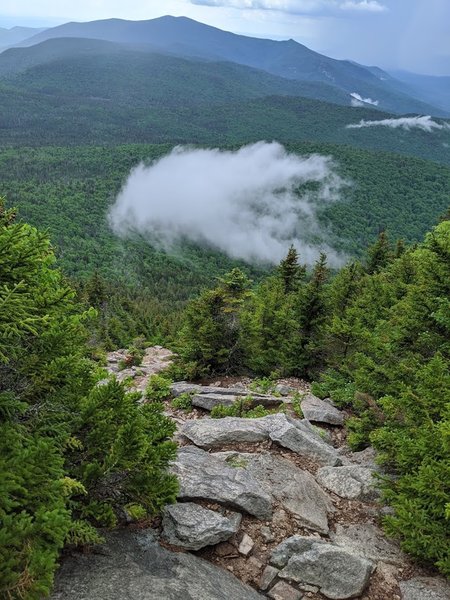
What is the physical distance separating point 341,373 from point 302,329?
3.78 metres

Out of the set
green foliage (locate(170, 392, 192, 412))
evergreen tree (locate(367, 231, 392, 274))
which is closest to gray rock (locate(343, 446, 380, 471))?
green foliage (locate(170, 392, 192, 412))

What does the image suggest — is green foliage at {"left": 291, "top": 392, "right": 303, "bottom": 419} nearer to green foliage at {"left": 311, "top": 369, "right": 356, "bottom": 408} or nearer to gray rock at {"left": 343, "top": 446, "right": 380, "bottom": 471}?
green foliage at {"left": 311, "top": 369, "right": 356, "bottom": 408}

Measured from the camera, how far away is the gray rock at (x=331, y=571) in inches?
286

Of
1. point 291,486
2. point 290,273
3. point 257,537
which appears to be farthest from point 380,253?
point 257,537

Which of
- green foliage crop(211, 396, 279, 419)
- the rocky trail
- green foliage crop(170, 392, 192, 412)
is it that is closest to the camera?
the rocky trail

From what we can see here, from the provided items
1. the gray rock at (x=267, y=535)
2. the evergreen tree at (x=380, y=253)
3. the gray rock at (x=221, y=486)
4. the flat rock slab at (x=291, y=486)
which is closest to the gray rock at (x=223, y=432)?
the flat rock slab at (x=291, y=486)

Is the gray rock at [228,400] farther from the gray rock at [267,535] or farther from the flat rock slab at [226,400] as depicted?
the gray rock at [267,535]

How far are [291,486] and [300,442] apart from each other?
7.66 feet

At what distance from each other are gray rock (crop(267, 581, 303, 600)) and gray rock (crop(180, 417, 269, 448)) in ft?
13.5

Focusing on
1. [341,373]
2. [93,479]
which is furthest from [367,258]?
[93,479]

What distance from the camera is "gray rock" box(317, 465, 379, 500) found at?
10.1 metres

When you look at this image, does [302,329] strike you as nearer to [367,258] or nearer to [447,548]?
[367,258]

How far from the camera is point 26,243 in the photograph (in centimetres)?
530

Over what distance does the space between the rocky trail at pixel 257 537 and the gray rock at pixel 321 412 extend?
3.69 meters
